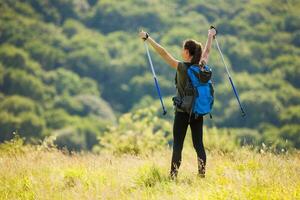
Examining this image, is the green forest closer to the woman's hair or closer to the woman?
the woman

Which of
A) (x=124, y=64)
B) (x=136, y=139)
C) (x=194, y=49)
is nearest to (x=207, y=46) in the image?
(x=194, y=49)

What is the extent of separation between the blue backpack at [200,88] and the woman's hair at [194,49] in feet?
0.33

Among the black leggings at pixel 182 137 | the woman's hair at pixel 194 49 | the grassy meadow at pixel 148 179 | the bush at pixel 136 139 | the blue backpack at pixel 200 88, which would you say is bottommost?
the bush at pixel 136 139

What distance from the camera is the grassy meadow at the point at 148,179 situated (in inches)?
235

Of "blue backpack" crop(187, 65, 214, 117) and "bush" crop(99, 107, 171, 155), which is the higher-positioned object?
"blue backpack" crop(187, 65, 214, 117)

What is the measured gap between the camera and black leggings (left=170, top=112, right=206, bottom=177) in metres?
7.00

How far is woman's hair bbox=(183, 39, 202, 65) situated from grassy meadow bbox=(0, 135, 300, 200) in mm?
1332

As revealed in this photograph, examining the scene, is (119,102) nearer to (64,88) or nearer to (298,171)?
(64,88)

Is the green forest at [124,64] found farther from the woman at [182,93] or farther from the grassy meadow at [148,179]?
the woman at [182,93]

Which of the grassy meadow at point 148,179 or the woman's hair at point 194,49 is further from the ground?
the woman's hair at point 194,49

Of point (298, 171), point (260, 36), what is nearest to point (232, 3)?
point (260, 36)

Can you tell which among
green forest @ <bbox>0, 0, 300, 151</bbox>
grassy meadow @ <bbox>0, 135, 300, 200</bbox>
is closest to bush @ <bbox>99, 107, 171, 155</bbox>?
grassy meadow @ <bbox>0, 135, 300, 200</bbox>

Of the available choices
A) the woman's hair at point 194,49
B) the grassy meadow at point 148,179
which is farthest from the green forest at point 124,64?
the woman's hair at point 194,49

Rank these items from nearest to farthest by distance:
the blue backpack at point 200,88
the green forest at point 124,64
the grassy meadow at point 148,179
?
the grassy meadow at point 148,179 → the blue backpack at point 200,88 → the green forest at point 124,64
